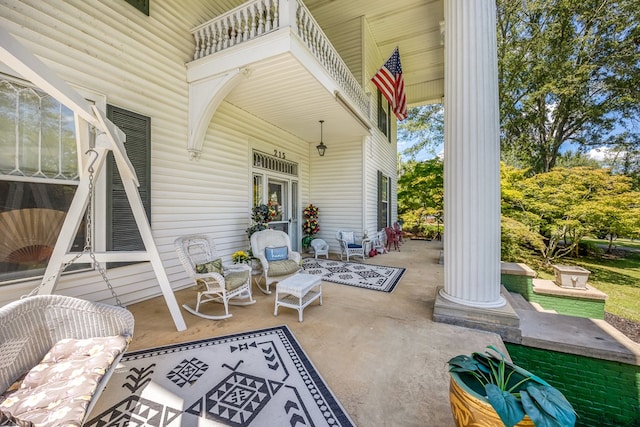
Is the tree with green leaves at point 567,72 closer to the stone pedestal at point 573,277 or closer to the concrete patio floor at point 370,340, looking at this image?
the stone pedestal at point 573,277

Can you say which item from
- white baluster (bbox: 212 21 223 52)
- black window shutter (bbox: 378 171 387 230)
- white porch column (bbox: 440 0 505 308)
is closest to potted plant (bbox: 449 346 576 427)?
white porch column (bbox: 440 0 505 308)

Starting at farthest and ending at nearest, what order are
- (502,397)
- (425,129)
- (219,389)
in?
1. (425,129)
2. (219,389)
3. (502,397)

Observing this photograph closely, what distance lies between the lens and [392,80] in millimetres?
6328

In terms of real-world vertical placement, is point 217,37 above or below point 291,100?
above

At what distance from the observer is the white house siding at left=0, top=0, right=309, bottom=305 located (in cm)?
288

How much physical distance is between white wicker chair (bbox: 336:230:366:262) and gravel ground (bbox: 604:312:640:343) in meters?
4.78

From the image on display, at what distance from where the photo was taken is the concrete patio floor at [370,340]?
179 centimetres

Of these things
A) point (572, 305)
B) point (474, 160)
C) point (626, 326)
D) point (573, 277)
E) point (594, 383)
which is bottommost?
point (626, 326)

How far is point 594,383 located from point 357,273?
3.47 m

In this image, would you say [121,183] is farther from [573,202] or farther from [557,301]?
[573,202]

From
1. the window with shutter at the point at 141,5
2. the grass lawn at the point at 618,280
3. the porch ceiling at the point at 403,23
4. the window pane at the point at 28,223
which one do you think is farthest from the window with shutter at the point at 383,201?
the window pane at the point at 28,223

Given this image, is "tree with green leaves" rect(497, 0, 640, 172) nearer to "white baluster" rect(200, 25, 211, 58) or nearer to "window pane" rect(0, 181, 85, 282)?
"white baluster" rect(200, 25, 211, 58)

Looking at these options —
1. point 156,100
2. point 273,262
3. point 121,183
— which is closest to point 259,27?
point 156,100

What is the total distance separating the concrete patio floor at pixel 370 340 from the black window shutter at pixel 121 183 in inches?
38.5
